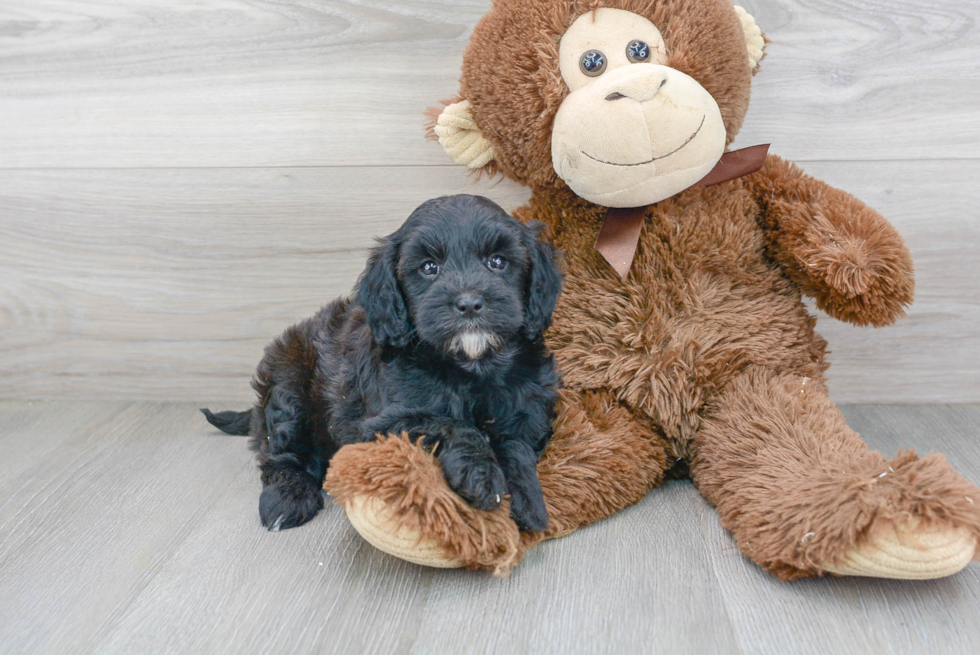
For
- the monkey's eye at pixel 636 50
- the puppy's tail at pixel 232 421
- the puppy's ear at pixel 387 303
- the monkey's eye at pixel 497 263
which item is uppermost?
the monkey's eye at pixel 636 50

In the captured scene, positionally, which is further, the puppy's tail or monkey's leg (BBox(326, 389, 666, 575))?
the puppy's tail

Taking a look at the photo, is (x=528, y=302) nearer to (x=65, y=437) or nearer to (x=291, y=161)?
(x=291, y=161)

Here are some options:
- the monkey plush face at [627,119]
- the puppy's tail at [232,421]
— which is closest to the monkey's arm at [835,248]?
the monkey plush face at [627,119]

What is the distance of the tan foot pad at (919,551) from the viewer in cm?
121

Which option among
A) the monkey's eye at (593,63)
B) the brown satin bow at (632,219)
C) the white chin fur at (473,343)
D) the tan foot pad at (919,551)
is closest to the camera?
the tan foot pad at (919,551)

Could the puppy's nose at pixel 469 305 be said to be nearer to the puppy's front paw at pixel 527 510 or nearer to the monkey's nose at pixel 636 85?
the puppy's front paw at pixel 527 510

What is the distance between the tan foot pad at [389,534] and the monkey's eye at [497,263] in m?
0.46

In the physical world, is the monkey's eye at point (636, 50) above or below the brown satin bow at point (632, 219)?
above

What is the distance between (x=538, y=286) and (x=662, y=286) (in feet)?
1.18

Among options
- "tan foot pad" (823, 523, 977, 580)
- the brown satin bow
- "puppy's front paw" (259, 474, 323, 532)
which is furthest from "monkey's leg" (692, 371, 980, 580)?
"puppy's front paw" (259, 474, 323, 532)

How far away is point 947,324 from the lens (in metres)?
2.15

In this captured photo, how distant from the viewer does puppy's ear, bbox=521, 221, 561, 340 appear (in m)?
1.47

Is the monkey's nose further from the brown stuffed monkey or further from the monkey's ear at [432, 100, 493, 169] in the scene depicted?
the monkey's ear at [432, 100, 493, 169]

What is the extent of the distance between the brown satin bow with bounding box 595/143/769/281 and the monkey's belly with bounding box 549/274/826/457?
0.29ft
